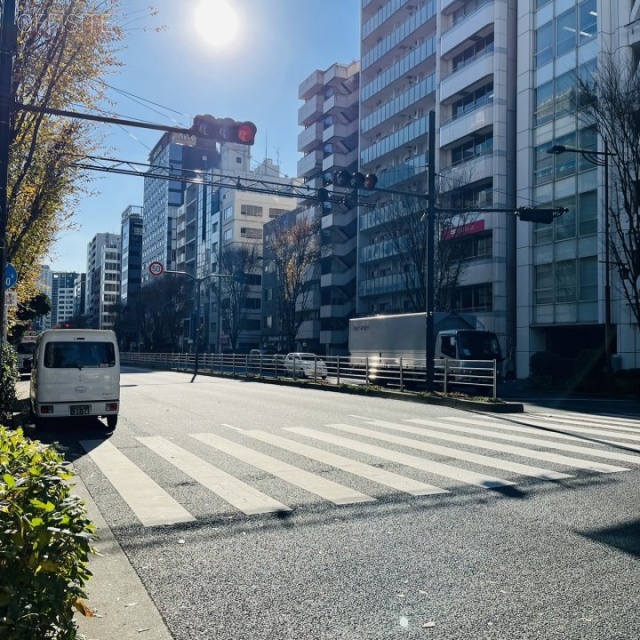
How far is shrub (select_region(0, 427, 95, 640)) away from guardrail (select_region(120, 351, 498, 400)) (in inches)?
573

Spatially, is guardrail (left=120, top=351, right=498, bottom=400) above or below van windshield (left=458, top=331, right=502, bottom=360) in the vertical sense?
below

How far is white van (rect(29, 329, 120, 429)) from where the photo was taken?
11.2 meters

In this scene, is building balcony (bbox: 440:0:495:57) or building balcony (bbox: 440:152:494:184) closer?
building balcony (bbox: 440:152:494:184)

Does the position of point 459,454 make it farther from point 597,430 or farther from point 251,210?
point 251,210

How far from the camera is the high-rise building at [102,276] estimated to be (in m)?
142

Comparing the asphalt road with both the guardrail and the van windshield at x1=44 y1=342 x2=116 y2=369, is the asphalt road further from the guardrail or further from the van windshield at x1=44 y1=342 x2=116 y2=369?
the guardrail

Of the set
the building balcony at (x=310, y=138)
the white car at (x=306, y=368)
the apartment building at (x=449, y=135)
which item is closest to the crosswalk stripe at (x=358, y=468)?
the white car at (x=306, y=368)

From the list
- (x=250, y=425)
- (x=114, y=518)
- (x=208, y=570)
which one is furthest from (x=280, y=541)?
(x=250, y=425)

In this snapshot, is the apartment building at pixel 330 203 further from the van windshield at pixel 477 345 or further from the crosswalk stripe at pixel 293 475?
the crosswalk stripe at pixel 293 475

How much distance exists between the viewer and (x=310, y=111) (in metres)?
63.9

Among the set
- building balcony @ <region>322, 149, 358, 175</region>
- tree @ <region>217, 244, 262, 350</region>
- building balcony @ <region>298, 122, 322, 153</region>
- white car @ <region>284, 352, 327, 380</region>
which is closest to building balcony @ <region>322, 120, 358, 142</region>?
building balcony @ <region>322, 149, 358, 175</region>

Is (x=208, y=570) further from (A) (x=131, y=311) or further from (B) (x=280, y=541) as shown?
(A) (x=131, y=311)

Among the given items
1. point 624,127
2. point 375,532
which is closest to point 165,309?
point 624,127

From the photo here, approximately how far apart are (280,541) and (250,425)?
24.1ft
